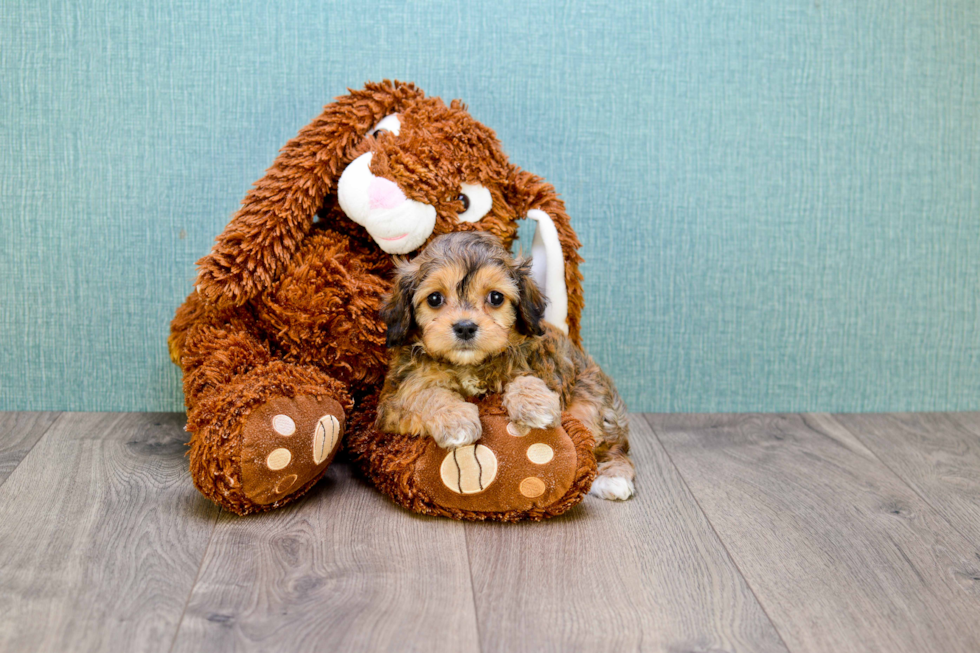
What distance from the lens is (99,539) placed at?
181 cm

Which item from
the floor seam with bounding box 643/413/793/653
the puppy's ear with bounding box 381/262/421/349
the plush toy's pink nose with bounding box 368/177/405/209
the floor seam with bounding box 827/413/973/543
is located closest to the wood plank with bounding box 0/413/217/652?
the puppy's ear with bounding box 381/262/421/349

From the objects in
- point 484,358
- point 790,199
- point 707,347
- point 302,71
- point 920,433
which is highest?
point 302,71

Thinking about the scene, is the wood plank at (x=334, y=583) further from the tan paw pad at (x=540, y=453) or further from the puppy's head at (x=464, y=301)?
the puppy's head at (x=464, y=301)

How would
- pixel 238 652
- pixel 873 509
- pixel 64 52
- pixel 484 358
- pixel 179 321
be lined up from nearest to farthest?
1. pixel 238 652
2. pixel 484 358
3. pixel 873 509
4. pixel 179 321
5. pixel 64 52

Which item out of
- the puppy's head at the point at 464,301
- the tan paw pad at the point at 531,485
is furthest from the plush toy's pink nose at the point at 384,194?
the tan paw pad at the point at 531,485

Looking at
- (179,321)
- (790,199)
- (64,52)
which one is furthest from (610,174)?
(64,52)

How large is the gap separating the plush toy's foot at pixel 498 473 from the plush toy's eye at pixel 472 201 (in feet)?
1.57

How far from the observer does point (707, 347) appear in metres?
2.77

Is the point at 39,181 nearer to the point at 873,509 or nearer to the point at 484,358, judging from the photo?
the point at 484,358

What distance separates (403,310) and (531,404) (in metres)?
0.36

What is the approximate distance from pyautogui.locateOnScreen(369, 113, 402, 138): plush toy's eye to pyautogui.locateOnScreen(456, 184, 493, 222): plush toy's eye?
0.21 metres

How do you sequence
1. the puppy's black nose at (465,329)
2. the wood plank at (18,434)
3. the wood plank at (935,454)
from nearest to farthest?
→ 1. the puppy's black nose at (465,329)
2. the wood plank at (935,454)
3. the wood plank at (18,434)

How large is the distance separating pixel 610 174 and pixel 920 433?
1283 millimetres

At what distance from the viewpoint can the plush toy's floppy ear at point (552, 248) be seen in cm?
218
